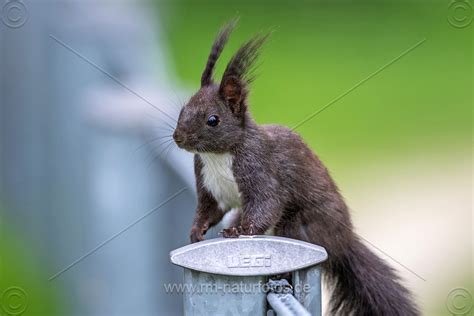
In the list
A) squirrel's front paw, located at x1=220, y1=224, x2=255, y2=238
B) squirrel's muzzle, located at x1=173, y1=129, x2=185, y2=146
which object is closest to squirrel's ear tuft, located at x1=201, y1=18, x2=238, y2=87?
squirrel's muzzle, located at x1=173, y1=129, x2=185, y2=146

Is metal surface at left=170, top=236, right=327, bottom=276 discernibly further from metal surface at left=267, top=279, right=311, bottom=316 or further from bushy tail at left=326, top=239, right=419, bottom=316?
bushy tail at left=326, top=239, right=419, bottom=316

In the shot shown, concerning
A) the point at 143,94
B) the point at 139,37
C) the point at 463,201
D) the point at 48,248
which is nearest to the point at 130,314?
the point at 48,248

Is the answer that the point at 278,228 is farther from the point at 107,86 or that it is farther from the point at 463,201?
the point at 463,201

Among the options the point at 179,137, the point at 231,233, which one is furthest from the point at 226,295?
the point at 179,137

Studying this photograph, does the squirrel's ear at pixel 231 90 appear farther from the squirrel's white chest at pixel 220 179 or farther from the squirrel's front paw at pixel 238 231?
the squirrel's front paw at pixel 238 231

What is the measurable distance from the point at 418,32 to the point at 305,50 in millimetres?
445

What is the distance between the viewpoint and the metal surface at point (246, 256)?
1331mm

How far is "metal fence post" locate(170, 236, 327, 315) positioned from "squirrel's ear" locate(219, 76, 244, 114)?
0.35 m

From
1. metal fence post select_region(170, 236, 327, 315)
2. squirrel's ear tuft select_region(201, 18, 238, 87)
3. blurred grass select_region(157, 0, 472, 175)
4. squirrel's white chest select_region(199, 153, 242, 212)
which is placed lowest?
metal fence post select_region(170, 236, 327, 315)

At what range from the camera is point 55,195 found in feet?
8.56

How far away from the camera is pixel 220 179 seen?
66.1 inches

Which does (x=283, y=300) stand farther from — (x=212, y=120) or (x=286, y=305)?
(x=212, y=120)

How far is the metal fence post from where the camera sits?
133cm

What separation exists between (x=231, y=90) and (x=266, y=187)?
0.19 meters
